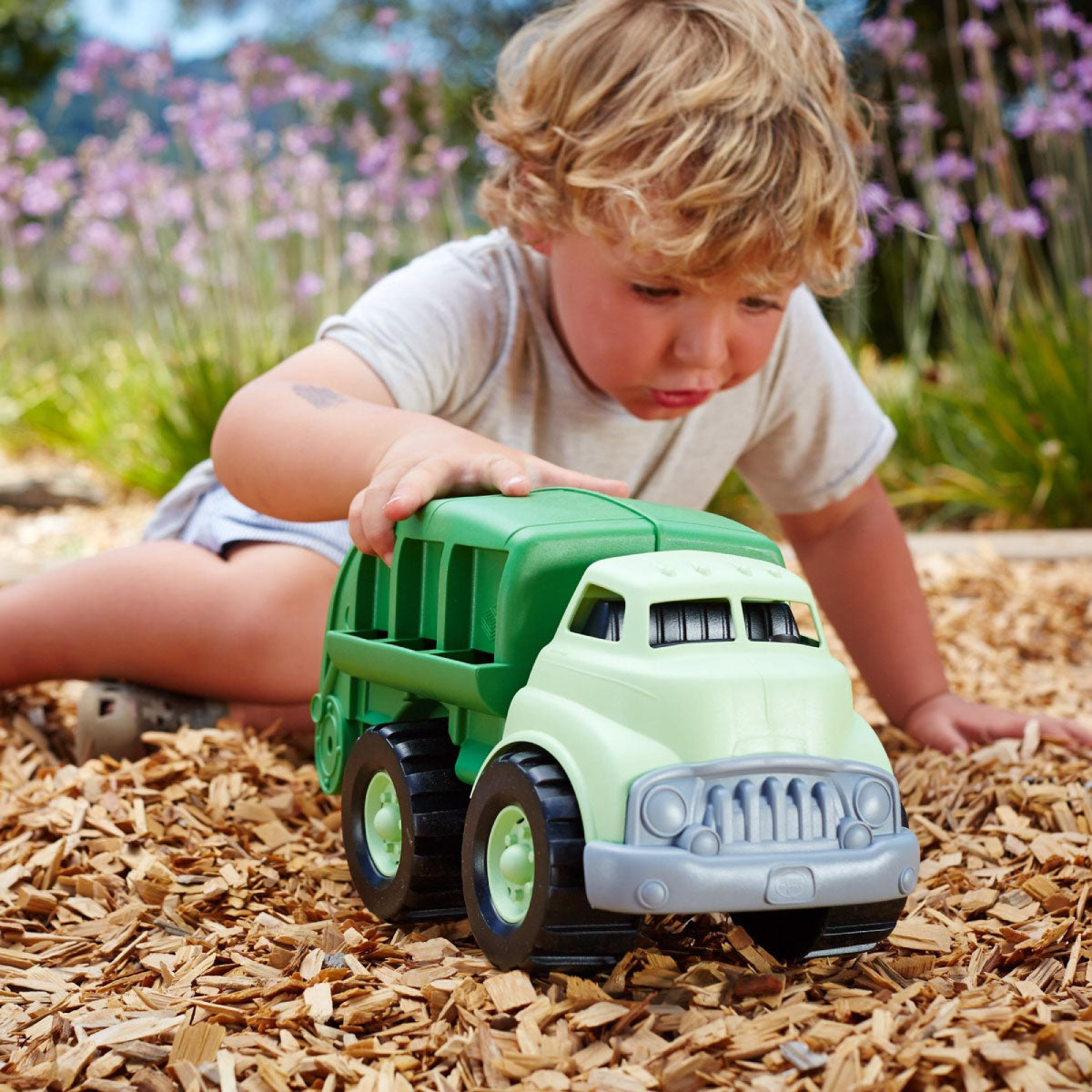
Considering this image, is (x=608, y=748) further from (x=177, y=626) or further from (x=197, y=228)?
(x=197, y=228)

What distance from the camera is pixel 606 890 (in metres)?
1.13

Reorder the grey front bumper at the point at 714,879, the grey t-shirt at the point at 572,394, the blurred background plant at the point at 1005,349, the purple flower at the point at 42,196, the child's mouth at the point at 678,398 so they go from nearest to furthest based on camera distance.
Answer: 1. the grey front bumper at the point at 714,879
2. the child's mouth at the point at 678,398
3. the grey t-shirt at the point at 572,394
4. the blurred background plant at the point at 1005,349
5. the purple flower at the point at 42,196

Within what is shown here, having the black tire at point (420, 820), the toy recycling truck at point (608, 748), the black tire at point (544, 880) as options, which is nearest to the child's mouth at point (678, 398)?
the toy recycling truck at point (608, 748)

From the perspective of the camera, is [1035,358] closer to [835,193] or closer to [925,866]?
[835,193]

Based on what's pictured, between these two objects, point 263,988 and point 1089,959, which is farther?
point 1089,959

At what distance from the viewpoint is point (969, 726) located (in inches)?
91.9

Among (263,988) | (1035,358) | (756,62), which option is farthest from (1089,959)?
(1035,358)

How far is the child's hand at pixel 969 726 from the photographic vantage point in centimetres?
227

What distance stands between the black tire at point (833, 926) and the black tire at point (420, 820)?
0.34m

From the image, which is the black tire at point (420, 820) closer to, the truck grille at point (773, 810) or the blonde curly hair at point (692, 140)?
the truck grille at point (773, 810)

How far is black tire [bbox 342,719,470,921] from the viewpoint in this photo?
1383 mm

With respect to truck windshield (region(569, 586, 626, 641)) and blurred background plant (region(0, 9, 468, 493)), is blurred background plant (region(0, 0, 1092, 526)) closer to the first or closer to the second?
blurred background plant (region(0, 9, 468, 493))

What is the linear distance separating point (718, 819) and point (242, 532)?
1633 millimetres

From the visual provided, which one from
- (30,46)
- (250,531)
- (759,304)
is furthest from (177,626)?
(30,46)
